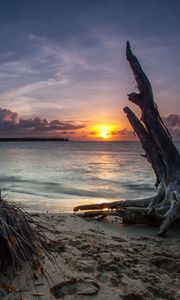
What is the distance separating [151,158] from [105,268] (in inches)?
159

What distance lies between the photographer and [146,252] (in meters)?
4.94

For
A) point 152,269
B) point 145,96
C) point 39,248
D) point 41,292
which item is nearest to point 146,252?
point 152,269

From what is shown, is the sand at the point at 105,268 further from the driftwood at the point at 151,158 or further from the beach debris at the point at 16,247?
the driftwood at the point at 151,158

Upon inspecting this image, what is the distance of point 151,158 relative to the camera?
25.5 ft

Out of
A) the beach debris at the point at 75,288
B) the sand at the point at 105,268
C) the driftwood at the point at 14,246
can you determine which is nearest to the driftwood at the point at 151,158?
the sand at the point at 105,268

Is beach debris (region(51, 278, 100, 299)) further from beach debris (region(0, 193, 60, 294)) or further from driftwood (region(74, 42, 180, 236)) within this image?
driftwood (region(74, 42, 180, 236))

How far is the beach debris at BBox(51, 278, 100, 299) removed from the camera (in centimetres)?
331

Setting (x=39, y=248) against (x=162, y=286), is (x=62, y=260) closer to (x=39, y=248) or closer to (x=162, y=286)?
(x=39, y=248)

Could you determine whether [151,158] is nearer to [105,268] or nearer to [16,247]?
[105,268]

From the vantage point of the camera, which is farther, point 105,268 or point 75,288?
point 105,268

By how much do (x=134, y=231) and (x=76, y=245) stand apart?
6.01 ft

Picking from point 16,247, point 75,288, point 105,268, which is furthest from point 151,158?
point 16,247

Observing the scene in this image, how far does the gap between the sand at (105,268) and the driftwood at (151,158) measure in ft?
2.04

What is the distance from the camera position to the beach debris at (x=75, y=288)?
3314 millimetres
